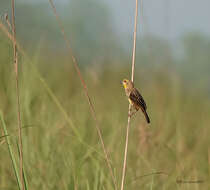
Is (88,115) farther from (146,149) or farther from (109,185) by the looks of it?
(109,185)

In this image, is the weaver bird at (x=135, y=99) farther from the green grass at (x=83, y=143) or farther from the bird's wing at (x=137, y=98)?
the green grass at (x=83, y=143)

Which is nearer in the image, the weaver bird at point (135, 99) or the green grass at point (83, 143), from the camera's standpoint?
the weaver bird at point (135, 99)

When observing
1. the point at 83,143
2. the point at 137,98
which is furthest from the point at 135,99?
the point at 83,143

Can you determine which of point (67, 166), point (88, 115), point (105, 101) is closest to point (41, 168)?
point (67, 166)

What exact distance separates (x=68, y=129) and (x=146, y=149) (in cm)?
91

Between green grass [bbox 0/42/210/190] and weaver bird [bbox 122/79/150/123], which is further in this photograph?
green grass [bbox 0/42/210/190]

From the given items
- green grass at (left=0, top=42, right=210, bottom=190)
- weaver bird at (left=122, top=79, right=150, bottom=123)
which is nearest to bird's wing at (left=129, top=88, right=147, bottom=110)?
weaver bird at (left=122, top=79, right=150, bottom=123)

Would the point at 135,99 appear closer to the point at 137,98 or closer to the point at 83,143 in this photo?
the point at 137,98

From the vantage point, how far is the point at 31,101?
3.63 m

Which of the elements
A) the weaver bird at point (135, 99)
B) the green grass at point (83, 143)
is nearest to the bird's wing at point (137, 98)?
the weaver bird at point (135, 99)

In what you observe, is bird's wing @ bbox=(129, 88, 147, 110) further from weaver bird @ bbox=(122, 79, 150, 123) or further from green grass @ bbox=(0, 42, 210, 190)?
green grass @ bbox=(0, 42, 210, 190)

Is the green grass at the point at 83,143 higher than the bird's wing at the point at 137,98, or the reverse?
the bird's wing at the point at 137,98

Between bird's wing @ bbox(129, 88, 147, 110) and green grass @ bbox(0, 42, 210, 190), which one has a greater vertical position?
bird's wing @ bbox(129, 88, 147, 110)

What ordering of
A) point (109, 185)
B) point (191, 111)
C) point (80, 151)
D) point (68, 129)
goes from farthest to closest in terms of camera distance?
point (191, 111), point (68, 129), point (80, 151), point (109, 185)
